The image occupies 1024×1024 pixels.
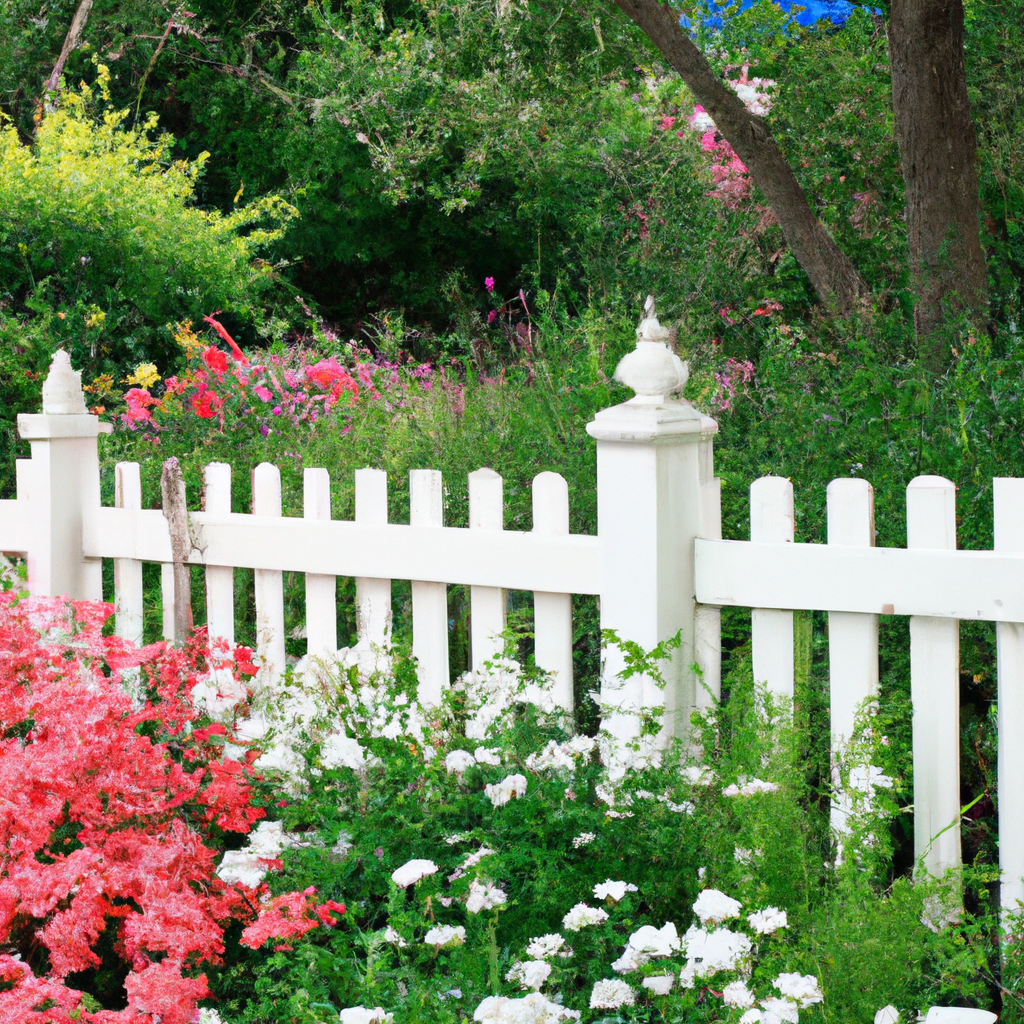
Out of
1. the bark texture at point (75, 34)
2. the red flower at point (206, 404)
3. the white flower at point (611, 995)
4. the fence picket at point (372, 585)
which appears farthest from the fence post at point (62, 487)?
the bark texture at point (75, 34)

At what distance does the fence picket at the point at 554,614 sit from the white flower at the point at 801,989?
105 cm

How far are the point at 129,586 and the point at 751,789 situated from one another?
2.11 meters

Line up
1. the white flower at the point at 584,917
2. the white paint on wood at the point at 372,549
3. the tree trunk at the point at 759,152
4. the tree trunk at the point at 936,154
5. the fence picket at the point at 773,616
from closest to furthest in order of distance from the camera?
1. the white flower at the point at 584,917
2. the fence picket at the point at 773,616
3. the white paint on wood at the point at 372,549
4. the tree trunk at the point at 936,154
5. the tree trunk at the point at 759,152

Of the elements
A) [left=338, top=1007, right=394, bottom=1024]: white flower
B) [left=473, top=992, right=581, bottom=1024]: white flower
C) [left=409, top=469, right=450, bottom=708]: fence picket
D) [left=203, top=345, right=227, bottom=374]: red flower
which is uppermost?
[left=203, top=345, right=227, bottom=374]: red flower

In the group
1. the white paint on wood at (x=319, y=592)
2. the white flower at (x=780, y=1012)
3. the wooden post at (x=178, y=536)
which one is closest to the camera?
the white flower at (x=780, y=1012)

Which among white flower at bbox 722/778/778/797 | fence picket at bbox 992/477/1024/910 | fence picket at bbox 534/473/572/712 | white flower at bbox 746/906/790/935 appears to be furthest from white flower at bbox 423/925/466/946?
fence picket at bbox 992/477/1024/910

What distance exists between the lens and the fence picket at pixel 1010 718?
235cm

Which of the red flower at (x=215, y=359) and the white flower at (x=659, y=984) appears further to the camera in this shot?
the red flower at (x=215, y=359)

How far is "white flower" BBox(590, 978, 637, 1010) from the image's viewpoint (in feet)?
6.41

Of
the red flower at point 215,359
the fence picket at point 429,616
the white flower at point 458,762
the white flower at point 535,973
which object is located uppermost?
the red flower at point 215,359

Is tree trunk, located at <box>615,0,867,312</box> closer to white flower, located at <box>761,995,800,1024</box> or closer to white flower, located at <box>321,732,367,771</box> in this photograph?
white flower, located at <box>321,732,367,771</box>

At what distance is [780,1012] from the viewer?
180 cm

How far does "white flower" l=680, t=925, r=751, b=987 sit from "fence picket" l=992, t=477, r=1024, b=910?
0.72m

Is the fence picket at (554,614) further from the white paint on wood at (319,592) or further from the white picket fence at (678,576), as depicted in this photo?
the white paint on wood at (319,592)
